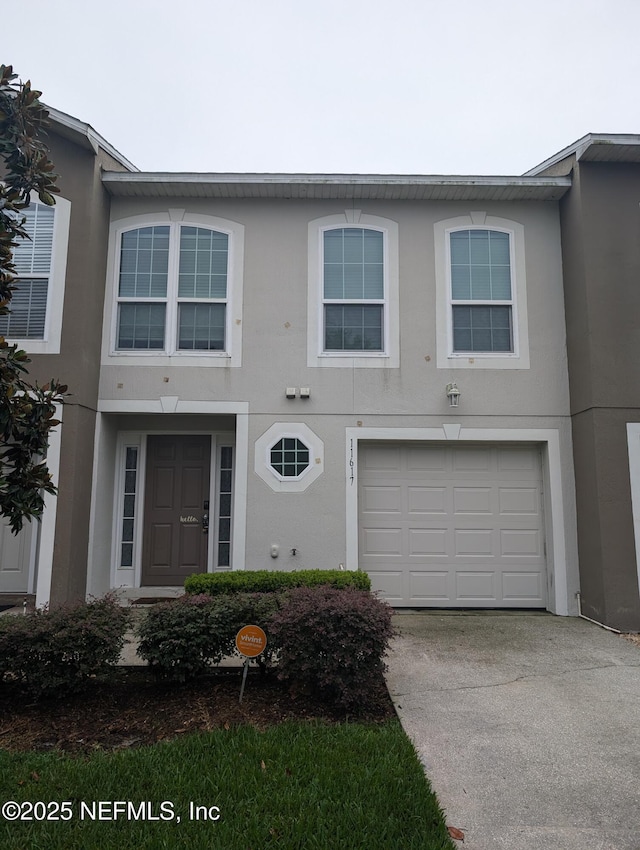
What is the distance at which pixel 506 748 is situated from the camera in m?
3.59

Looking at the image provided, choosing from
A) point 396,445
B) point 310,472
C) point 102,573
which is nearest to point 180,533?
point 102,573

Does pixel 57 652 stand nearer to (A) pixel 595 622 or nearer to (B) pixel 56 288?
(B) pixel 56 288

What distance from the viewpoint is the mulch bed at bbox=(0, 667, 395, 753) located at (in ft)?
11.8

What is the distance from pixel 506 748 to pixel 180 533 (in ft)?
18.5

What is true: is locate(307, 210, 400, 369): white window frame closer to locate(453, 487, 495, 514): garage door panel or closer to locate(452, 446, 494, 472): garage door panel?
locate(452, 446, 494, 472): garage door panel

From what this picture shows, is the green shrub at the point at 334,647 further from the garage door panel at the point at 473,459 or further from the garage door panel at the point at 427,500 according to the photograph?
the garage door panel at the point at 473,459

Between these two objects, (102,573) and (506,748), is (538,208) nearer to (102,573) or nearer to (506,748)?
(506,748)

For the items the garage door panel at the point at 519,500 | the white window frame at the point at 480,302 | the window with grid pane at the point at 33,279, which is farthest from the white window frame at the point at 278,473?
the window with grid pane at the point at 33,279

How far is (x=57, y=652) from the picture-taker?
13.1 ft

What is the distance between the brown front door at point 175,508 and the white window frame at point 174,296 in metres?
1.34

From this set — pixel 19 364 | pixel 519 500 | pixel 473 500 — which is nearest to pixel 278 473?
pixel 473 500

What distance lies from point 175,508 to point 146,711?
4.31 m

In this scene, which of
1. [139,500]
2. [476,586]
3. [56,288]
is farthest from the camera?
[139,500]

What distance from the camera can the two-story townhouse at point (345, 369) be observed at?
738 centimetres
